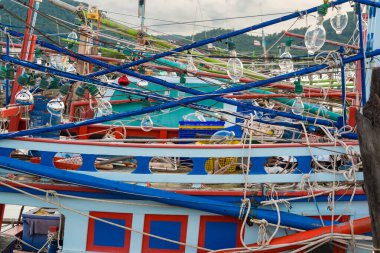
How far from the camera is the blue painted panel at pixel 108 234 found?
6648mm

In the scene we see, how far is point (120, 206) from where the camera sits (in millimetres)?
6621

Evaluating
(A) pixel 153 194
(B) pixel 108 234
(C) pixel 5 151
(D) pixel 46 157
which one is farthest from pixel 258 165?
(C) pixel 5 151

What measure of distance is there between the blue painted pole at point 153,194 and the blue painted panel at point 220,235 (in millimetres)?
222

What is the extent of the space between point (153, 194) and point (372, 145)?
9.34ft

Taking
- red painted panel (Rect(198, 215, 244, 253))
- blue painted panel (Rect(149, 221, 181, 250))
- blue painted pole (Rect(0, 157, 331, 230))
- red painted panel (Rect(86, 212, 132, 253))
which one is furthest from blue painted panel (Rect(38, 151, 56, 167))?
red painted panel (Rect(198, 215, 244, 253))

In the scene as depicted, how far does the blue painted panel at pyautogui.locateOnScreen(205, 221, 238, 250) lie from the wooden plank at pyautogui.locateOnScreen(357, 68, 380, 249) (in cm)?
240

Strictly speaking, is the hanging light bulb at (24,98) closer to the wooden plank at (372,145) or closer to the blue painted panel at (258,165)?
the blue painted panel at (258,165)

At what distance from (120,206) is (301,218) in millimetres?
1965

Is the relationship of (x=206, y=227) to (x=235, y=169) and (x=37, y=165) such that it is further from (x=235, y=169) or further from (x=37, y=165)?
(x=37, y=165)

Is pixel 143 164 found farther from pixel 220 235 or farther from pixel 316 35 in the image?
pixel 316 35

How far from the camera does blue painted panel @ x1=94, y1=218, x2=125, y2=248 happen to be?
6.65 metres

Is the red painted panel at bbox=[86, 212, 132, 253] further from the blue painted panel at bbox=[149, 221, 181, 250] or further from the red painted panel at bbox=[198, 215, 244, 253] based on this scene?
the red painted panel at bbox=[198, 215, 244, 253]

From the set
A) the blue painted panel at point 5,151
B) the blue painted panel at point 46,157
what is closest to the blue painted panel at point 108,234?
the blue painted panel at point 46,157

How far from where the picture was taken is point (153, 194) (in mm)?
6414
